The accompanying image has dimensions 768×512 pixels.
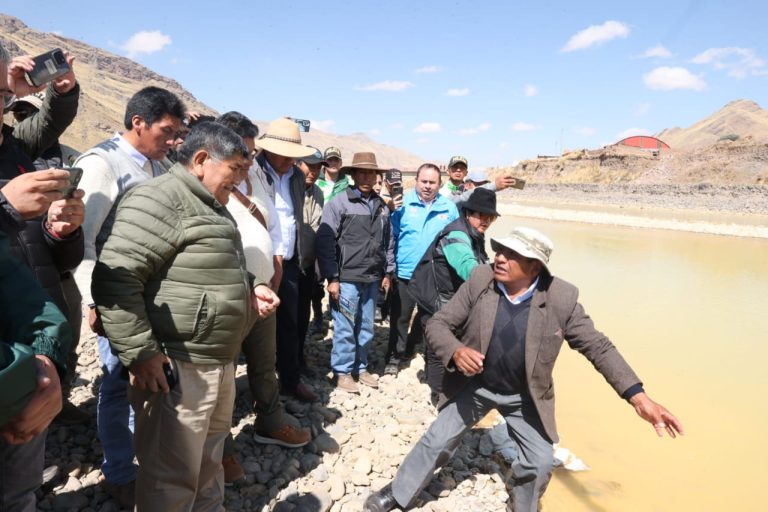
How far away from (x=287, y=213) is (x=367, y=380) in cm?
185

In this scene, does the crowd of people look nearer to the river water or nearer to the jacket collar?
the jacket collar

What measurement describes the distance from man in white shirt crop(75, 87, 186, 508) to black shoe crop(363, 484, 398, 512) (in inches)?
52.3

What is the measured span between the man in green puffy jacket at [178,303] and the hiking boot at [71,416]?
5.15 feet

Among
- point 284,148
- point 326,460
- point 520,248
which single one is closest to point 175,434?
point 326,460

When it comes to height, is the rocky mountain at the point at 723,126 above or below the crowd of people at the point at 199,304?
above

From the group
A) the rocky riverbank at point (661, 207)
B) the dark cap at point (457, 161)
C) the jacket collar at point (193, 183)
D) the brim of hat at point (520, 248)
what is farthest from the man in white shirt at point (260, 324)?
the rocky riverbank at point (661, 207)

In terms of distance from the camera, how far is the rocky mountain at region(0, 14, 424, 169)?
4272 centimetres

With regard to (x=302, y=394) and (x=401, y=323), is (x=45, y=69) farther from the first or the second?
(x=401, y=323)

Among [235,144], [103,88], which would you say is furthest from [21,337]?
[103,88]

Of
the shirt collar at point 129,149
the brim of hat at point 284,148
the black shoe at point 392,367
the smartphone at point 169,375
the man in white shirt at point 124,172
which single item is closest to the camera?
Result: the smartphone at point 169,375

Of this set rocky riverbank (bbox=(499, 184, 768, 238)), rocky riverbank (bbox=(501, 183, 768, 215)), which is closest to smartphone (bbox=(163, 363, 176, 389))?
rocky riverbank (bbox=(499, 184, 768, 238))

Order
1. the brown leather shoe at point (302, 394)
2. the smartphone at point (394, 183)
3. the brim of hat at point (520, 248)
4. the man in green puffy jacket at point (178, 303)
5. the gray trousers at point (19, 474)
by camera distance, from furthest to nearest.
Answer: the smartphone at point (394, 183) < the brown leather shoe at point (302, 394) < the brim of hat at point (520, 248) < the man in green puffy jacket at point (178, 303) < the gray trousers at point (19, 474)

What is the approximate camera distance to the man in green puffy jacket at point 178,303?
1.75 meters

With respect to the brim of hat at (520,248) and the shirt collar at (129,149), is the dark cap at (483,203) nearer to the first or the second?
the brim of hat at (520,248)
